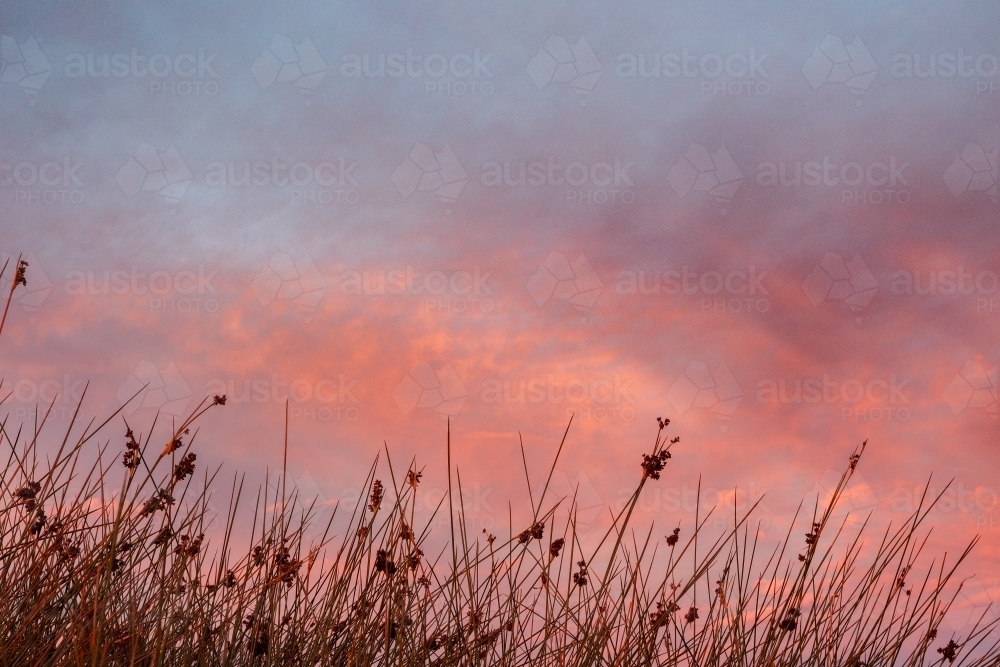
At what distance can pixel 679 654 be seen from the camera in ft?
11.2

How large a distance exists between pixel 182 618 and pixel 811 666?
2.32 metres

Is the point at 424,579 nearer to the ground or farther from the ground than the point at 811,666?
farther from the ground

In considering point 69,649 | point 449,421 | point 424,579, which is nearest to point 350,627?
point 424,579

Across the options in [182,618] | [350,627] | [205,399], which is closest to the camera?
[205,399]

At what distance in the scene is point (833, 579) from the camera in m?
3.24

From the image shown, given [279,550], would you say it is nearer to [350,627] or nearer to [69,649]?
[350,627]

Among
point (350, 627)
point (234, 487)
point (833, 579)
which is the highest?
point (234, 487)

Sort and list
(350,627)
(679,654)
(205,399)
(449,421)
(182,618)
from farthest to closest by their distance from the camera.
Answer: (679,654), (350,627), (182,618), (205,399), (449,421)

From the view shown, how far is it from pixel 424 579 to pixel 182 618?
107 centimetres

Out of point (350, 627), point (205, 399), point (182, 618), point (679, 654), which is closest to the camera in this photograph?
point (205, 399)

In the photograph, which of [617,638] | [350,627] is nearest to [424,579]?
[350,627]

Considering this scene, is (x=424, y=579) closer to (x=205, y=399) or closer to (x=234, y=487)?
(x=234, y=487)

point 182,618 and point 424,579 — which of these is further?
point 424,579

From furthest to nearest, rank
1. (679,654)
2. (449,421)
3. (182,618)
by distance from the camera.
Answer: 1. (679,654)
2. (182,618)
3. (449,421)
